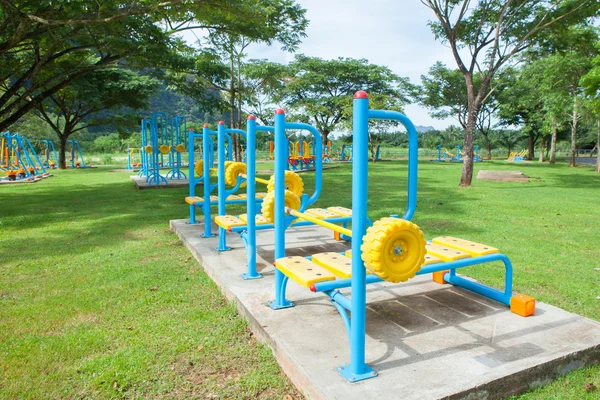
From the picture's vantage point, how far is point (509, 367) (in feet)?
8.34

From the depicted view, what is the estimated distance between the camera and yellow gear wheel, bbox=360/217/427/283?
90.0 inches

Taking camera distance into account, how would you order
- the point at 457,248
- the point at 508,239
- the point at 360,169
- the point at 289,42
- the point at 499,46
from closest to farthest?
the point at 360,169 < the point at 457,248 < the point at 508,239 < the point at 499,46 < the point at 289,42

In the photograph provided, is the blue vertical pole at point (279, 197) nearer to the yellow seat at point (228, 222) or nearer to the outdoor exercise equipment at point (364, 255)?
the outdoor exercise equipment at point (364, 255)

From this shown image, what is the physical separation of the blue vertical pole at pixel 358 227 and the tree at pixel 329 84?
34.4m

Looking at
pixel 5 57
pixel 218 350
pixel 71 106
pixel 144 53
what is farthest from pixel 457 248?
pixel 71 106

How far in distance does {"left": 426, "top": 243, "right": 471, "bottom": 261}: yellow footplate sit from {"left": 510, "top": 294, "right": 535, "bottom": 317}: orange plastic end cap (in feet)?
1.68

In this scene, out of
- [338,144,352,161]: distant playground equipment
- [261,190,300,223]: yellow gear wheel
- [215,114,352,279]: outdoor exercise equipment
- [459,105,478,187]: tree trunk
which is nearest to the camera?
[215,114,352,279]: outdoor exercise equipment

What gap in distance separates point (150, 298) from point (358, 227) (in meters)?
2.50

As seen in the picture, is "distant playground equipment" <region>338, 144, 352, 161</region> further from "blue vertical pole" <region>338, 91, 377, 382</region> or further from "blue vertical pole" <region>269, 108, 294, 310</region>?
"blue vertical pole" <region>338, 91, 377, 382</region>

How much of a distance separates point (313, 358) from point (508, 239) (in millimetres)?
4710

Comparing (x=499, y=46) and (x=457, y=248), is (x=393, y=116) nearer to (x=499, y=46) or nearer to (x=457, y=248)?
(x=457, y=248)

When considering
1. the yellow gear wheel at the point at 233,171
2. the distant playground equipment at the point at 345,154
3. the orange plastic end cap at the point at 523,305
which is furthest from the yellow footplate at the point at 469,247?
the distant playground equipment at the point at 345,154

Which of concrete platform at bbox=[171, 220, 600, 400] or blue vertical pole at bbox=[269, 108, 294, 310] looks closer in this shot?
concrete platform at bbox=[171, 220, 600, 400]

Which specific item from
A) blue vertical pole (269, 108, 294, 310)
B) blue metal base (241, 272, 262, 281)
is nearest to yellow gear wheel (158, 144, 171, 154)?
blue metal base (241, 272, 262, 281)
